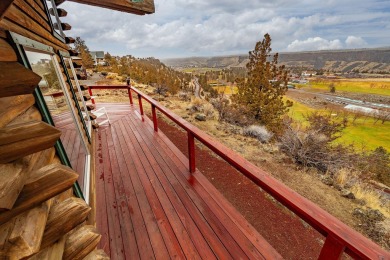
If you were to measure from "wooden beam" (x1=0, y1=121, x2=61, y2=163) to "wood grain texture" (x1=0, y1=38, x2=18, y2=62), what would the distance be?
69 cm

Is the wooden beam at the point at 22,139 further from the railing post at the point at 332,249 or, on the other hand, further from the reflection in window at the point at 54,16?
the reflection in window at the point at 54,16

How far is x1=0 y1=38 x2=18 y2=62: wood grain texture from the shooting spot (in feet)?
3.40

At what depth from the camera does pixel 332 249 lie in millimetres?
1016

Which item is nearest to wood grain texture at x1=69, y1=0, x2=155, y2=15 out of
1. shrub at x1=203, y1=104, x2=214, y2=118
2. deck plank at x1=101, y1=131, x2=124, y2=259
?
deck plank at x1=101, y1=131, x2=124, y2=259

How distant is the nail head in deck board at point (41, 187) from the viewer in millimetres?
703

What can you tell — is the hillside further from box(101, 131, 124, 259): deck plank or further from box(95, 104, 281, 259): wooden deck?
box(101, 131, 124, 259): deck plank

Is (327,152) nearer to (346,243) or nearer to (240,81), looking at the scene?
(346,243)

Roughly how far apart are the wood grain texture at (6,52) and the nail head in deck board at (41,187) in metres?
0.75

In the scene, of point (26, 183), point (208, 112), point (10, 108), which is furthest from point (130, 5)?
point (208, 112)

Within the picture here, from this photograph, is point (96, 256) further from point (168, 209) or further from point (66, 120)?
point (66, 120)

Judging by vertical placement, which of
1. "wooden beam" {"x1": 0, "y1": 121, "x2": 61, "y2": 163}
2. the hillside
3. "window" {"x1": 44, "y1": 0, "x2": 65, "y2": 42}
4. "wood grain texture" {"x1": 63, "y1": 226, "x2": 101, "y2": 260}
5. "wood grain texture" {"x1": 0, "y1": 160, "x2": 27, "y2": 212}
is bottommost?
the hillside

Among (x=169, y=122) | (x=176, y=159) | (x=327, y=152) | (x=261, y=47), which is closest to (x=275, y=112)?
(x=261, y=47)

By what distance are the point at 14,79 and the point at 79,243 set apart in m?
1.00

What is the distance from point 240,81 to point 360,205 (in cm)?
1022
